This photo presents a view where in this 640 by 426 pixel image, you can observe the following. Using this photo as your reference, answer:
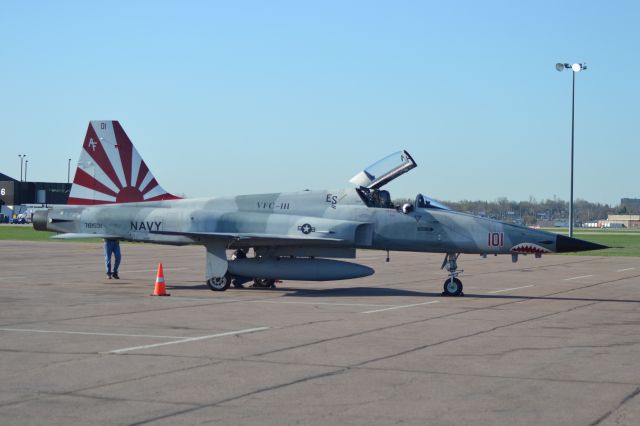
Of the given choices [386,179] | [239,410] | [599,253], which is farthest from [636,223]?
[239,410]

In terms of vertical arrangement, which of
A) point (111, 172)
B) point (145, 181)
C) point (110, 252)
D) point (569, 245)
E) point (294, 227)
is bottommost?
point (110, 252)

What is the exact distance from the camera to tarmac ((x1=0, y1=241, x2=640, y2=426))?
7613mm

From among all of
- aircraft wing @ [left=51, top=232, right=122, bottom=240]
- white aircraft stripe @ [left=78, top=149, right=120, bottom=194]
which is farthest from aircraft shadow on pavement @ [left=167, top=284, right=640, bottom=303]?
white aircraft stripe @ [left=78, top=149, right=120, bottom=194]

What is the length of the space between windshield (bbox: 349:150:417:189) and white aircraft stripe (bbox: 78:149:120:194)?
650cm

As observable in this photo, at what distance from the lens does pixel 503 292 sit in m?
21.3

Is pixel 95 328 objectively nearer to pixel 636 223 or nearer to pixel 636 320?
pixel 636 320

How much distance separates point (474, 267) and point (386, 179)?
42.6ft

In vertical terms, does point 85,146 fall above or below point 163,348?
above

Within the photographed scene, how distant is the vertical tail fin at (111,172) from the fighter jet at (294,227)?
3 cm

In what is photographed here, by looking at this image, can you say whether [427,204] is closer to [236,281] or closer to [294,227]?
[294,227]

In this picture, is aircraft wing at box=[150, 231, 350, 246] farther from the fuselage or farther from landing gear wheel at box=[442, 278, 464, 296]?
landing gear wheel at box=[442, 278, 464, 296]

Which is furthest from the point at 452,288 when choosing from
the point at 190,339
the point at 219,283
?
the point at 190,339

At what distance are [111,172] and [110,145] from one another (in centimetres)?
73

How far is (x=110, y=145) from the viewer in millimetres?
22594
